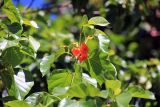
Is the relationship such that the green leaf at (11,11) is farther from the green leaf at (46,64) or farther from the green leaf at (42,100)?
the green leaf at (42,100)

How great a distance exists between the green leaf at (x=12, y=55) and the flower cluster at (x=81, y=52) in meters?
0.20

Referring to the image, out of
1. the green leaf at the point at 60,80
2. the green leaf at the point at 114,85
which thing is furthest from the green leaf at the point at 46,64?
the green leaf at the point at 114,85

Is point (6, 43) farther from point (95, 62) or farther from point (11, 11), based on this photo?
point (95, 62)

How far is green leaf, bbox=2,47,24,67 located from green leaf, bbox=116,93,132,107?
422 millimetres

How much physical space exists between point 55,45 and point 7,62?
5.05 ft

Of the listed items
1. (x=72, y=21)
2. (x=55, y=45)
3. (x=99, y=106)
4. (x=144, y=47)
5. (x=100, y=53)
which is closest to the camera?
(x=99, y=106)

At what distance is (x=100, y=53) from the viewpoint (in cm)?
178

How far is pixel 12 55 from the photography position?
1.79 metres

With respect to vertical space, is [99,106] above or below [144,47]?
above

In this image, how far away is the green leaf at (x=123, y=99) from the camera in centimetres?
155

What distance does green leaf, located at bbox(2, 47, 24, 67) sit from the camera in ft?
5.85

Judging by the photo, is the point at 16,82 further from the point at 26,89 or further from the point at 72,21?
the point at 72,21

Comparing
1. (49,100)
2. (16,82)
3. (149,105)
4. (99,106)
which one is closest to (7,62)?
(16,82)

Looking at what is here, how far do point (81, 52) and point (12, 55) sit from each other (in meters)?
0.25
